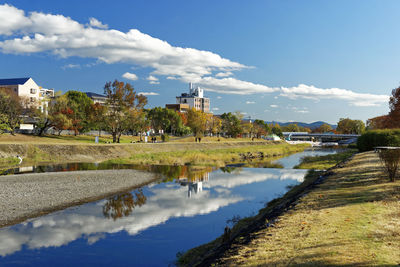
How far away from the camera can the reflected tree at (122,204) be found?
2156 cm

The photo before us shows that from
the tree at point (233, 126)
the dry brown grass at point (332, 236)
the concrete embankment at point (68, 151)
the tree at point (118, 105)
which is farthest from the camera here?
the tree at point (233, 126)

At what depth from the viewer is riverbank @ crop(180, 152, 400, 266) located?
28.9 ft

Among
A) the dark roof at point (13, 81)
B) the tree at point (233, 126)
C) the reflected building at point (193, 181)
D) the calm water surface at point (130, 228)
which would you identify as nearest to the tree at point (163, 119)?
the tree at point (233, 126)

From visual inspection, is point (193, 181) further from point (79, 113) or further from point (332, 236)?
point (79, 113)

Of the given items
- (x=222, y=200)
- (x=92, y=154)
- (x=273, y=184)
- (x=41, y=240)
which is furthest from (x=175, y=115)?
(x=41, y=240)

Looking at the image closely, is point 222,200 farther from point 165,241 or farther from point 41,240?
point 41,240

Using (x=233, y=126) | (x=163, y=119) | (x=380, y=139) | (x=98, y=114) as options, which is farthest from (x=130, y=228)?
(x=233, y=126)

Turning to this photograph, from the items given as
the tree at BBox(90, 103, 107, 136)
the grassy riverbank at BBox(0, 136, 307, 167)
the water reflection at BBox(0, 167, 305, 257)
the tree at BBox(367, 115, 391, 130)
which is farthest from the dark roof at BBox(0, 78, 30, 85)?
the tree at BBox(367, 115, 391, 130)

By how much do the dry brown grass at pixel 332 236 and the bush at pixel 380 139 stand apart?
47.5 meters

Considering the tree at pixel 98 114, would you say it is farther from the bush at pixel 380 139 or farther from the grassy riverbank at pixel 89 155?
the bush at pixel 380 139

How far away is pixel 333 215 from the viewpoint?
1334cm

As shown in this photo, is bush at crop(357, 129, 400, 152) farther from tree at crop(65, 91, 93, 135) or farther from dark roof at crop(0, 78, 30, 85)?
dark roof at crop(0, 78, 30, 85)

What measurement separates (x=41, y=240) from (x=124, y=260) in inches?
202

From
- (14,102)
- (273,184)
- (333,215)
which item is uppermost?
(14,102)
